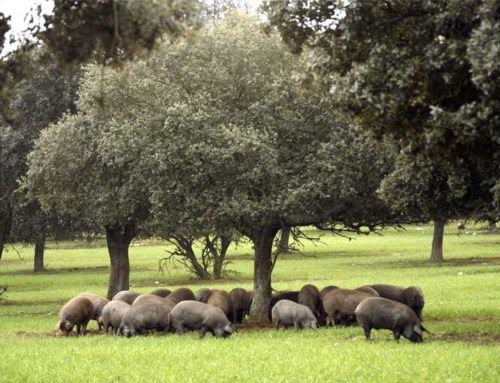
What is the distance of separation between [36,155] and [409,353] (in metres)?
17.3

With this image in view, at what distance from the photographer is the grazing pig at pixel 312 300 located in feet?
84.7

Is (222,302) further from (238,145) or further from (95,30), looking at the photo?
(95,30)

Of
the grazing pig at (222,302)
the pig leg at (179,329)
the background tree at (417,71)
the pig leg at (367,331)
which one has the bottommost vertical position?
the pig leg at (179,329)

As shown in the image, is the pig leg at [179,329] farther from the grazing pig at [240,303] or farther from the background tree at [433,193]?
the background tree at [433,193]

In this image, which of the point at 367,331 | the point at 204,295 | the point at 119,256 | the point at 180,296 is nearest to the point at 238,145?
the point at 180,296

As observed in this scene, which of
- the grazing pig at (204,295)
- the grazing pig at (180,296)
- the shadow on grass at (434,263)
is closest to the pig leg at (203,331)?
the grazing pig at (180,296)

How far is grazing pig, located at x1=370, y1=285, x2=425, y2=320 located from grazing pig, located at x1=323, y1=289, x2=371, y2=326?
1.50 meters

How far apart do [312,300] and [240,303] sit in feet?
8.10

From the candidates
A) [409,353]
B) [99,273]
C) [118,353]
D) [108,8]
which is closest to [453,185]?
[409,353]

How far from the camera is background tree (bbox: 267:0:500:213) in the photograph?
12445 millimetres

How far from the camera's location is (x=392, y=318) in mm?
20328

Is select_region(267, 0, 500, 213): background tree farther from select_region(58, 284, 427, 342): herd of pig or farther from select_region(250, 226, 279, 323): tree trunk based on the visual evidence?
select_region(250, 226, 279, 323): tree trunk

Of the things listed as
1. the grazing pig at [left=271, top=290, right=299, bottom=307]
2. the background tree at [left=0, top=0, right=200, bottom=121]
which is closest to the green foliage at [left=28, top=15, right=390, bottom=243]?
the grazing pig at [left=271, top=290, right=299, bottom=307]

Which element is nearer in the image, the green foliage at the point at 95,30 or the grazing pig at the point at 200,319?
the green foliage at the point at 95,30
